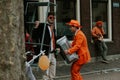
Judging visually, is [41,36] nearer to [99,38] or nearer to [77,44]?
[77,44]

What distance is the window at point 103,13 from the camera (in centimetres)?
1784

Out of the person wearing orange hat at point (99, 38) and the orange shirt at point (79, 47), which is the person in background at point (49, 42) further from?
the person wearing orange hat at point (99, 38)

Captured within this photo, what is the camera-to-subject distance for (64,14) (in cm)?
1670

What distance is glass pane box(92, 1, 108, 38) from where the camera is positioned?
1786cm

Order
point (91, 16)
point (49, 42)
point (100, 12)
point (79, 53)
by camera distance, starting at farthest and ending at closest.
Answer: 1. point (100, 12)
2. point (91, 16)
3. point (49, 42)
4. point (79, 53)

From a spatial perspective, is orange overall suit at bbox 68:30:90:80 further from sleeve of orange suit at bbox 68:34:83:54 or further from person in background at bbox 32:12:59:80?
person in background at bbox 32:12:59:80

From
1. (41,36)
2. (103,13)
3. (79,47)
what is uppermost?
(103,13)

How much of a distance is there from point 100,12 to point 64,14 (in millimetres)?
2177

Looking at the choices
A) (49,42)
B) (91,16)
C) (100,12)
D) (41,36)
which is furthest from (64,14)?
(49,42)

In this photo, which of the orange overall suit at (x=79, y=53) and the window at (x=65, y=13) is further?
the window at (x=65, y=13)

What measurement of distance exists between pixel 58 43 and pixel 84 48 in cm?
63

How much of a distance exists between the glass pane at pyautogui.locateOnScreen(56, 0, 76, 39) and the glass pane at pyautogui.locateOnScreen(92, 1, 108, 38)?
131 centimetres

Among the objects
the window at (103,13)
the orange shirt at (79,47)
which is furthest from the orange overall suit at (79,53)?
the window at (103,13)

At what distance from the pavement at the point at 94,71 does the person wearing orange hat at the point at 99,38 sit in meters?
0.43
